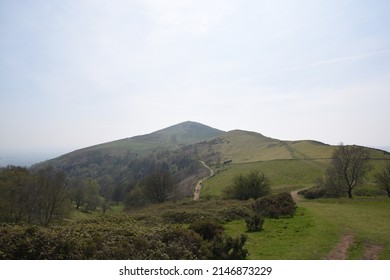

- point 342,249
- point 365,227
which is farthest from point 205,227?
point 365,227

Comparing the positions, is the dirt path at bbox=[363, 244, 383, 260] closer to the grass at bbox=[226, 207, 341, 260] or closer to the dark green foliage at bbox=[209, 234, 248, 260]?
the grass at bbox=[226, 207, 341, 260]

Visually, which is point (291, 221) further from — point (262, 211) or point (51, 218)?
point (51, 218)

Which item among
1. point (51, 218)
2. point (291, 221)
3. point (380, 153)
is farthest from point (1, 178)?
point (380, 153)

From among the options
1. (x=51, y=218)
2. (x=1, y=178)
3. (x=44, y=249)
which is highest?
(x=1, y=178)

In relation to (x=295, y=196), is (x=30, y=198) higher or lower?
higher

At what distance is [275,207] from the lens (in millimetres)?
30703

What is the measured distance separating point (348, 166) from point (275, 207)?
1196 inches

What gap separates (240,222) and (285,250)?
10567 mm

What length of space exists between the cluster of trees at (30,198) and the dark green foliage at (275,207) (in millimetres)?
32717

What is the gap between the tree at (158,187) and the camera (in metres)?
65.9

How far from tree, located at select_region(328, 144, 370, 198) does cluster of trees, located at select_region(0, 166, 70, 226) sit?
49727mm

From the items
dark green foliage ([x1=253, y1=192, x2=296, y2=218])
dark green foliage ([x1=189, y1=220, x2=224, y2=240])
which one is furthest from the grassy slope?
dark green foliage ([x1=189, y1=220, x2=224, y2=240])

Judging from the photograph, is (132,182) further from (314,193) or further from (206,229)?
(206,229)
